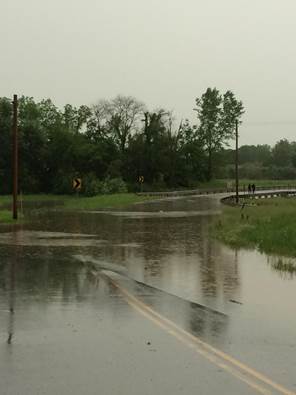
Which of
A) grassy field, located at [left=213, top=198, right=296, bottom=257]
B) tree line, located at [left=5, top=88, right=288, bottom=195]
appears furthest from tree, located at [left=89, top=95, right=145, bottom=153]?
grassy field, located at [left=213, top=198, right=296, bottom=257]

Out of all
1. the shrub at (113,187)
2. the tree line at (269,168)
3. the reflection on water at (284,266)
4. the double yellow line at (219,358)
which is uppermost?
the tree line at (269,168)

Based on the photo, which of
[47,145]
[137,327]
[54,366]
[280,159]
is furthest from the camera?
[280,159]

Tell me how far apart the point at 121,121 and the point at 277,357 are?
343ft

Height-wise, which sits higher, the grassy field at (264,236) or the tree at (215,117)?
the tree at (215,117)

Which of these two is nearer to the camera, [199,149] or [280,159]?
[199,149]

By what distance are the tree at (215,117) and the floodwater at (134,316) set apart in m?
115

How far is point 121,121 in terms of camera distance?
364 feet

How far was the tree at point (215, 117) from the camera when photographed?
13512 centimetres

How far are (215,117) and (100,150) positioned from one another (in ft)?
139

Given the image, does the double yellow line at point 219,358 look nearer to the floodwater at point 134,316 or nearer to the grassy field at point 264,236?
the floodwater at point 134,316

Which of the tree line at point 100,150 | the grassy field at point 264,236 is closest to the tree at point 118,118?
the tree line at point 100,150

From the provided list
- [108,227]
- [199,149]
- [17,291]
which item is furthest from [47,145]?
[17,291]

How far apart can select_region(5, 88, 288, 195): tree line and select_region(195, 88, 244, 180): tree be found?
5257 millimetres

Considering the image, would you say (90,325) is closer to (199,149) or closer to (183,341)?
(183,341)
